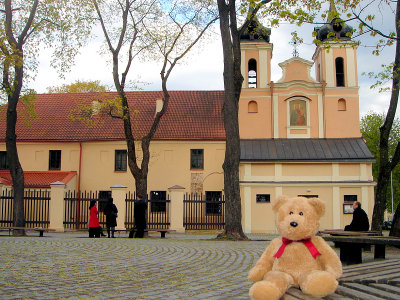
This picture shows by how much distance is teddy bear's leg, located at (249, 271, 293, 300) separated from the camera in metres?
3.98

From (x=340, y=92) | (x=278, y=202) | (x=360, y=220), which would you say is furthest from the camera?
(x=340, y=92)

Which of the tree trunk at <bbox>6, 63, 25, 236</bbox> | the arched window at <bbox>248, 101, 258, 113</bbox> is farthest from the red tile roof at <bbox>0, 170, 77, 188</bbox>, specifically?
the arched window at <bbox>248, 101, 258, 113</bbox>

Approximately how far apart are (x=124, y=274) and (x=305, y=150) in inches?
914

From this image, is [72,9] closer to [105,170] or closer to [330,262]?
[105,170]

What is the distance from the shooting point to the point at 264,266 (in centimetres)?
461

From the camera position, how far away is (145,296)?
5.94m

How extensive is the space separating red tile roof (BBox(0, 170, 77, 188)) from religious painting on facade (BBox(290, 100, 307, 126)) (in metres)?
15.3

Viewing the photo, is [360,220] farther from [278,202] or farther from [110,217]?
[110,217]

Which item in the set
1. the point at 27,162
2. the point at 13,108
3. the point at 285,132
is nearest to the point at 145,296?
the point at 13,108

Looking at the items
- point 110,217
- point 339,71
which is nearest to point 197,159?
point 339,71

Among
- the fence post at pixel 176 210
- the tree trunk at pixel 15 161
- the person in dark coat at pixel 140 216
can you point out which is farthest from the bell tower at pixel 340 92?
the tree trunk at pixel 15 161

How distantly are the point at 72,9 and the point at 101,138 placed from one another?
12.5 m

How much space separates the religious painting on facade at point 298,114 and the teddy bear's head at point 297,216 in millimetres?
26950

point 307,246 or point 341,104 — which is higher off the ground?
point 341,104
